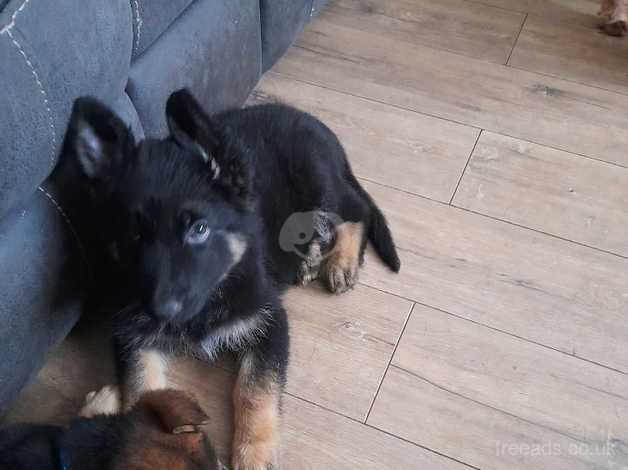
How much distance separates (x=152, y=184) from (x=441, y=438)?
90 cm

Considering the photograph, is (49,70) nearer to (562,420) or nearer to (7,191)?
(7,191)

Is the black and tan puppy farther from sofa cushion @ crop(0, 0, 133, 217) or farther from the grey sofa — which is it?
sofa cushion @ crop(0, 0, 133, 217)

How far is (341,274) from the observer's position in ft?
5.99

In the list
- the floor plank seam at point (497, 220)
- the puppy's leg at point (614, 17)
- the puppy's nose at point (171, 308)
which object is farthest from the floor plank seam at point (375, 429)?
the puppy's leg at point (614, 17)

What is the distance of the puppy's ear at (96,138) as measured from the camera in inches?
53.1

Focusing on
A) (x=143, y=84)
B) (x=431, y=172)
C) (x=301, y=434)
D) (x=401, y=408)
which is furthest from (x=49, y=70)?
(x=431, y=172)

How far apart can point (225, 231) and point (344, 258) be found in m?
0.47

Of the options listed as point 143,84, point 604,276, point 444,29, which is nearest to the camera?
point 143,84

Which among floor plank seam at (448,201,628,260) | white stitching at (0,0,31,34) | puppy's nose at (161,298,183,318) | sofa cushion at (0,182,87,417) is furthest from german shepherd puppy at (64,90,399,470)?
floor plank seam at (448,201,628,260)

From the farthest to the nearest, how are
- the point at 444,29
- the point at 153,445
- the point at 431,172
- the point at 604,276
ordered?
the point at 444,29 → the point at 431,172 → the point at 604,276 → the point at 153,445

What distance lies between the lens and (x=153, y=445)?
45.3 inches

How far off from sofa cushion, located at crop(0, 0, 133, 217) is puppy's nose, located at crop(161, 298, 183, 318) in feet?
1.17

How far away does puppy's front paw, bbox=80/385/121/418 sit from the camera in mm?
1535

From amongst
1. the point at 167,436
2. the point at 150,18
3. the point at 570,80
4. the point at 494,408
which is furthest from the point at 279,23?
the point at 167,436
